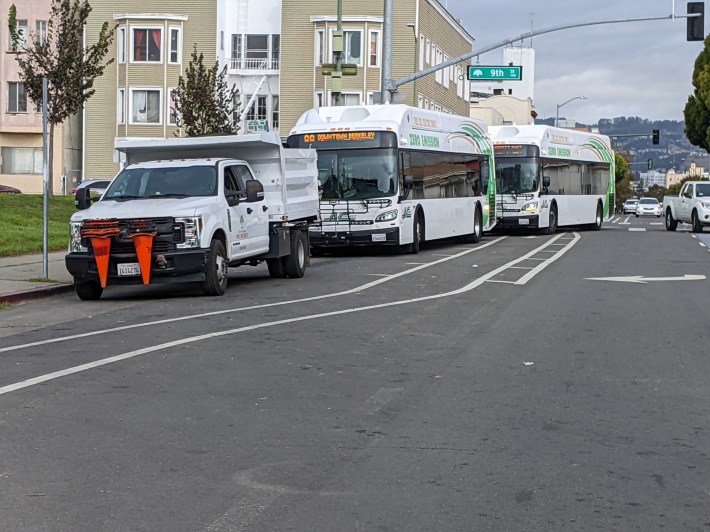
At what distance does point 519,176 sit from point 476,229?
19.9 ft

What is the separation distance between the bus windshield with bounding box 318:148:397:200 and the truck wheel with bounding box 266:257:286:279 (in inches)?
239

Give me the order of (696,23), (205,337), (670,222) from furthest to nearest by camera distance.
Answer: (670,222)
(696,23)
(205,337)

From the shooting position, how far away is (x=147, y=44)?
196 ft

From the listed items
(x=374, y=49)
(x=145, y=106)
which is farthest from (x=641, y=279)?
(x=145, y=106)

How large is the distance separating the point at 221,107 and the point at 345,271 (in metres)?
22.4

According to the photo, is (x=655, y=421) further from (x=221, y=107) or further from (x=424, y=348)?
(x=221, y=107)

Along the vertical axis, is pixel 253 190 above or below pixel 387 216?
above

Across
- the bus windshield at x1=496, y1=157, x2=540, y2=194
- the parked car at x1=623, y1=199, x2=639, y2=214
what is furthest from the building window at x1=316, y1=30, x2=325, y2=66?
the parked car at x1=623, y1=199, x2=639, y2=214

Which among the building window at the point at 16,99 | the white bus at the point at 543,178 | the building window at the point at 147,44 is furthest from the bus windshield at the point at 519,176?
the building window at the point at 16,99

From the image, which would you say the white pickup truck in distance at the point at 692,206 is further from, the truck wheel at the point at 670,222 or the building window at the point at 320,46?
the building window at the point at 320,46

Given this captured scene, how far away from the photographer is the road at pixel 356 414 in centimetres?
603

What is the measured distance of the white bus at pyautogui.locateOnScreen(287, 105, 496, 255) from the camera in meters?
25.8

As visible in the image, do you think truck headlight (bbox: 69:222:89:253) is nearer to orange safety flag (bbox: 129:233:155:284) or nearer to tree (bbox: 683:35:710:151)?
orange safety flag (bbox: 129:233:155:284)

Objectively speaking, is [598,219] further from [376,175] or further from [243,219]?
[243,219]
